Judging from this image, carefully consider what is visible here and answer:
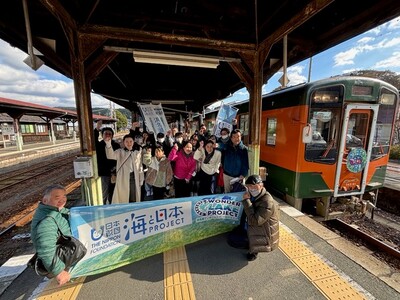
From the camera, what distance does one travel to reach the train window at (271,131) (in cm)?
522

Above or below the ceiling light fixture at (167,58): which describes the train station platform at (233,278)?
below

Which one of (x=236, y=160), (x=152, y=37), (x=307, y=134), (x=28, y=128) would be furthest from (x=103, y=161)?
(x=28, y=128)

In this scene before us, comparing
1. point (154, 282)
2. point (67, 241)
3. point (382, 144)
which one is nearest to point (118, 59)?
point (67, 241)

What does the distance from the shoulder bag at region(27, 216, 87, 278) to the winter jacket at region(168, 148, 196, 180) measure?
1.94 meters

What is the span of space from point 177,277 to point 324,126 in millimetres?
4104

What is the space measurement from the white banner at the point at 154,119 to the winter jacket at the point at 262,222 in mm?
3759

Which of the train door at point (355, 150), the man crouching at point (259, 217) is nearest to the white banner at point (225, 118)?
the train door at point (355, 150)

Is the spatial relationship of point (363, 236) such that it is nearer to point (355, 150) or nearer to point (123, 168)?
point (355, 150)

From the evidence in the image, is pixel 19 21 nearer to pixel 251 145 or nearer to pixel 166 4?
pixel 166 4

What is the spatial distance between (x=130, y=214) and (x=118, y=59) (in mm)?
4018

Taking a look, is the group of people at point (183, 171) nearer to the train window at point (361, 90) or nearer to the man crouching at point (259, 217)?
the man crouching at point (259, 217)

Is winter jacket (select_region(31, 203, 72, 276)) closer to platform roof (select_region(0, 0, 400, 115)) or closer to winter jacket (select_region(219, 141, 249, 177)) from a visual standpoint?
platform roof (select_region(0, 0, 400, 115))

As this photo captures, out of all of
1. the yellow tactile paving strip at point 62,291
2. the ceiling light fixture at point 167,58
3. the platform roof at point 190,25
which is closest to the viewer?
the yellow tactile paving strip at point 62,291

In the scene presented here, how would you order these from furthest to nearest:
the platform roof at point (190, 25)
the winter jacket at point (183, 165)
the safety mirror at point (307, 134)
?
the safety mirror at point (307, 134), the winter jacket at point (183, 165), the platform roof at point (190, 25)
